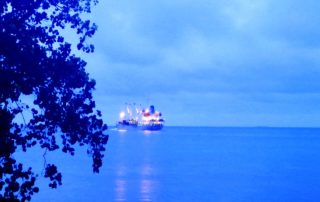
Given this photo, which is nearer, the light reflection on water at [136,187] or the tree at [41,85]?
the tree at [41,85]

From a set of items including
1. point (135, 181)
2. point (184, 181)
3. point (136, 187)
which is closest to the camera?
point (136, 187)

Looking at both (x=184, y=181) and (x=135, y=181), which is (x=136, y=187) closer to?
(x=135, y=181)

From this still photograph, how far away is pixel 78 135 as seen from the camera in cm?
1112

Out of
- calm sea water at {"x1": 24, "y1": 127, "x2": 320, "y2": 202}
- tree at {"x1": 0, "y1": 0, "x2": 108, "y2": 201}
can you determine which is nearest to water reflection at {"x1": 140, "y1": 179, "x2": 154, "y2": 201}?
calm sea water at {"x1": 24, "y1": 127, "x2": 320, "y2": 202}

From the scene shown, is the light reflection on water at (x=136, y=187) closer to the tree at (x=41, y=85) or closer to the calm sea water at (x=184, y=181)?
the calm sea water at (x=184, y=181)

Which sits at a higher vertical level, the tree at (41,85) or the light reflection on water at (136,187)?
the tree at (41,85)

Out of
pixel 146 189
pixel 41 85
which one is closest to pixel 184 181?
pixel 146 189

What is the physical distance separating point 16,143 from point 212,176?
217 ft

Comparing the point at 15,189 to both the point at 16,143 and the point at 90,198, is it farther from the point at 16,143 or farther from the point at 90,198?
the point at 90,198

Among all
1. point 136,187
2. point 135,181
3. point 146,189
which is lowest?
point 146,189

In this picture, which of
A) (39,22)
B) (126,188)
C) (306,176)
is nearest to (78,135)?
(39,22)

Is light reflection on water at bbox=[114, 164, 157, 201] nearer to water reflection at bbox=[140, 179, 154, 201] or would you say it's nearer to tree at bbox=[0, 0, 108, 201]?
water reflection at bbox=[140, 179, 154, 201]

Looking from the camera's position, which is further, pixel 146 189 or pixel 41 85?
pixel 146 189

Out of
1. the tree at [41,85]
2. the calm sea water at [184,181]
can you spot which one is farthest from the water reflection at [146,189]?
the tree at [41,85]
